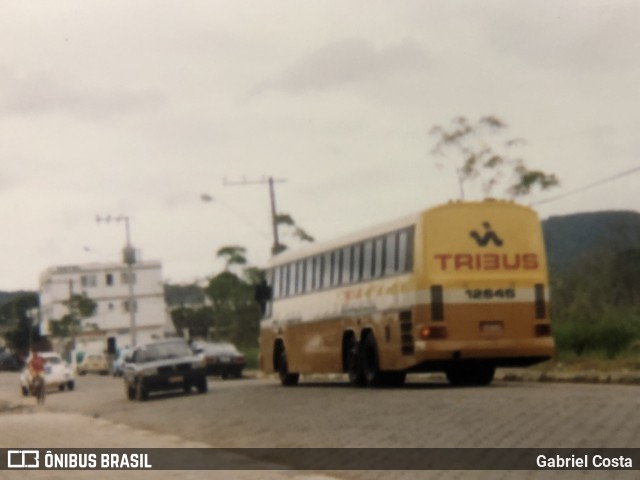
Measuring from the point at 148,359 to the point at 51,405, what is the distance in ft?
12.7

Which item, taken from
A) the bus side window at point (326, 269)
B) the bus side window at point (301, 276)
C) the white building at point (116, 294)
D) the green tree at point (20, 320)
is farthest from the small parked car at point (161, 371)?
the white building at point (116, 294)

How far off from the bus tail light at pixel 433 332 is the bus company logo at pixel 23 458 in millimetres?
9705

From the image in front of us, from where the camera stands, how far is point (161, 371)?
1398 inches

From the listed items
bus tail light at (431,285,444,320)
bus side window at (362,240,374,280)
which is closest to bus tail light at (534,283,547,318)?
bus tail light at (431,285,444,320)

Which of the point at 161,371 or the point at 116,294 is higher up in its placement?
the point at 116,294

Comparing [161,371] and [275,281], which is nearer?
[161,371]

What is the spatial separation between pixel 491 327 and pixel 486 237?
1778mm

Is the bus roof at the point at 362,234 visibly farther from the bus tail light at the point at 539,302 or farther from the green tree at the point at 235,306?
the green tree at the point at 235,306

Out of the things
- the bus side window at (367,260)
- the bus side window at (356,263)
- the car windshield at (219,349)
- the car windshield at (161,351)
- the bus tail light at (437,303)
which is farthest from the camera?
the car windshield at (219,349)

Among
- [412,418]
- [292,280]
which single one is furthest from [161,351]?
[412,418]

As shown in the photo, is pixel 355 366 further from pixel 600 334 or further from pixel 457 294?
pixel 600 334

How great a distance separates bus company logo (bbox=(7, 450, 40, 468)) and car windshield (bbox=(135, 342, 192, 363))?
1686 cm

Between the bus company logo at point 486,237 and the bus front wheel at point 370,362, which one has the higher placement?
the bus company logo at point 486,237

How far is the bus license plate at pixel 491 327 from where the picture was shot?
2731cm
